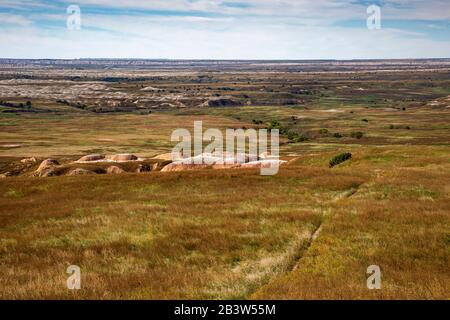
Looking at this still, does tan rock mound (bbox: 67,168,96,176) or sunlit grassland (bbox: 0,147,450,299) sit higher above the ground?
sunlit grassland (bbox: 0,147,450,299)

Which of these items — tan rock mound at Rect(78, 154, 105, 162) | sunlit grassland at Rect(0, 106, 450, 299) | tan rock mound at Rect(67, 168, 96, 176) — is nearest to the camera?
sunlit grassland at Rect(0, 106, 450, 299)

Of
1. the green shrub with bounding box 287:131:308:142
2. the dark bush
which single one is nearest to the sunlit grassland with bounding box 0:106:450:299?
the green shrub with bounding box 287:131:308:142

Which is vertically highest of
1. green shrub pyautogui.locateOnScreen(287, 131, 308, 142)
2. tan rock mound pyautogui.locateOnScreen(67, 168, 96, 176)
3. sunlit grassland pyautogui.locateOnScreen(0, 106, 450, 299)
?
sunlit grassland pyautogui.locateOnScreen(0, 106, 450, 299)

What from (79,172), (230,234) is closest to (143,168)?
(79,172)

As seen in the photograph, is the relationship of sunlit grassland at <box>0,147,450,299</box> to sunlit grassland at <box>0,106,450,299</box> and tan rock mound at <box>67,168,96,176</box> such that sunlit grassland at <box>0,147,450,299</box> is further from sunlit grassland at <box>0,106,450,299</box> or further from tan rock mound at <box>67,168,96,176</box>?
tan rock mound at <box>67,168,96,176</box>

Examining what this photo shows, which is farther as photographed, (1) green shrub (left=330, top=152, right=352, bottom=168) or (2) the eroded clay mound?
(2) the eroded clay mound

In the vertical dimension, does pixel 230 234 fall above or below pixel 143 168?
above

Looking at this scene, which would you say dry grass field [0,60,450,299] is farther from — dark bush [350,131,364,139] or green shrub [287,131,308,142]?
dark bush [350,131,364,139]

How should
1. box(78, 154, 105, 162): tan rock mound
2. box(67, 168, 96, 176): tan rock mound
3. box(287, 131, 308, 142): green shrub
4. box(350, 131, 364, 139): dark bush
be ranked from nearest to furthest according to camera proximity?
box(67, 168, 96, 176): tan rock mound < box(78, 154, 105, 162): tan rock mound < box(287, 131, 308, 142): green shrub < box(350, 131, 364, 139): dark bush

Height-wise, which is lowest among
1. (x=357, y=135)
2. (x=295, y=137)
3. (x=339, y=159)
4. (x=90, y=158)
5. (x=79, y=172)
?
(x=295, y=137)

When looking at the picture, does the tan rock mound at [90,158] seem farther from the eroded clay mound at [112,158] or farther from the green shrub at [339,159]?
the green shrub at [339,159]

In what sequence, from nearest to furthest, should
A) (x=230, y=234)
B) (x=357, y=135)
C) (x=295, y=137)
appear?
(x=230, y=234) → (x=295, y=137) → (x=357, y=135)

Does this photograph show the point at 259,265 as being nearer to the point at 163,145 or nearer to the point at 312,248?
the point at 312,248

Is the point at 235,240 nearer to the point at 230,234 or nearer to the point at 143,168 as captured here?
the point at 230,234
